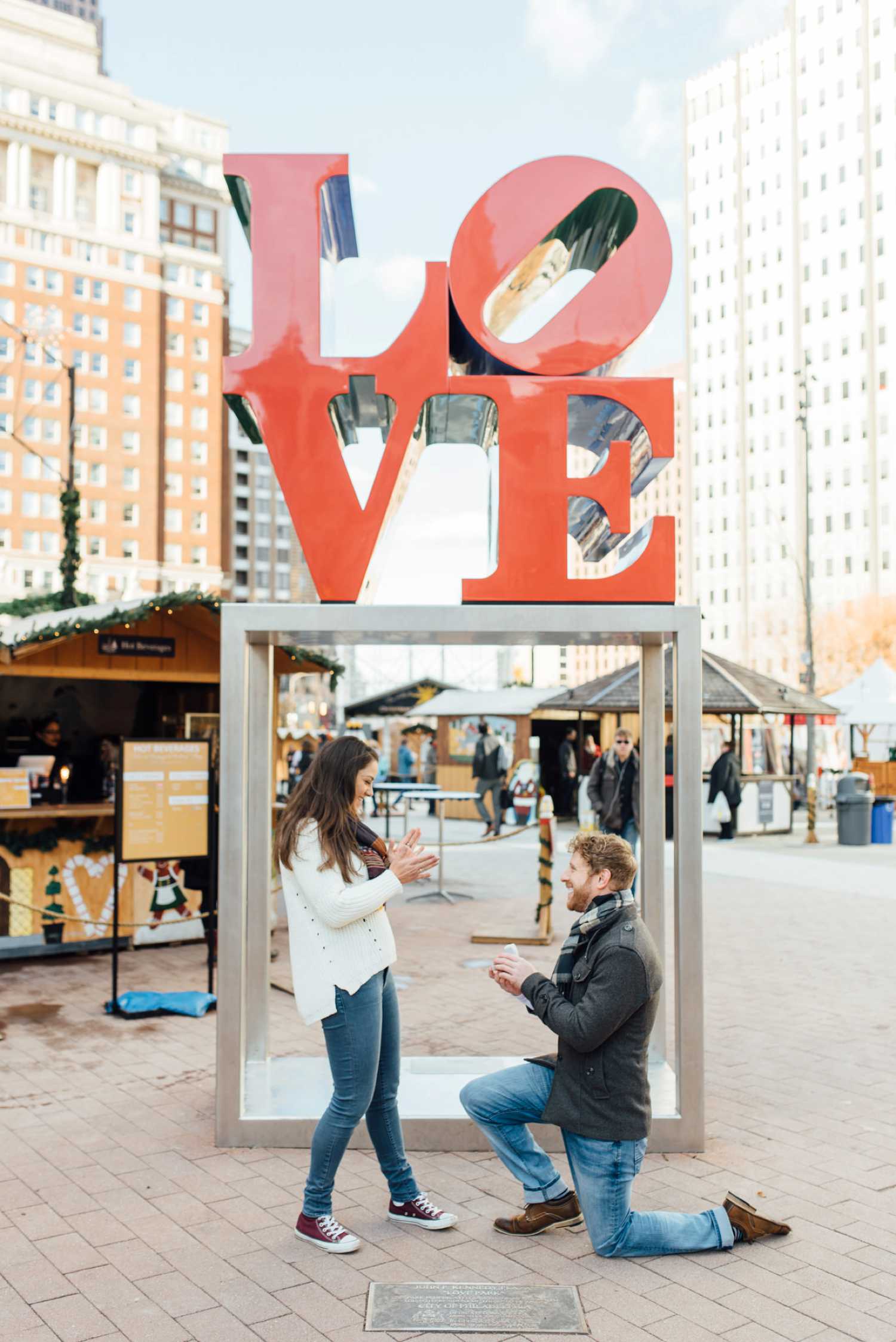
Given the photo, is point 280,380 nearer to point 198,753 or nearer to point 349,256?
point 349,256

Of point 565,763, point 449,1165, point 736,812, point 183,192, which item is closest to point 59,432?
point 183,192

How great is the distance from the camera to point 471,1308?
3.56 meters

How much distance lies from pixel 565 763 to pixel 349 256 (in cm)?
2061

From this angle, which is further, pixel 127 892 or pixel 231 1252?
pixel 127 892

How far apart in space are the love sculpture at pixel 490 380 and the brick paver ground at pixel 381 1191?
2498 millimetres

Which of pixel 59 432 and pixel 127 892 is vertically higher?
pixel 59 432

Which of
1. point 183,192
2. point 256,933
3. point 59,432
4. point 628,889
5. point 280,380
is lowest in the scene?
point 256,933

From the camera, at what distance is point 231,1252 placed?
3959mm

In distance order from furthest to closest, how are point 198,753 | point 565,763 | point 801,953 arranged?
1. point 565,763
2. point 801,953
3. point 198,753

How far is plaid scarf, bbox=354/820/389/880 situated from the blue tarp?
3882 millimetres

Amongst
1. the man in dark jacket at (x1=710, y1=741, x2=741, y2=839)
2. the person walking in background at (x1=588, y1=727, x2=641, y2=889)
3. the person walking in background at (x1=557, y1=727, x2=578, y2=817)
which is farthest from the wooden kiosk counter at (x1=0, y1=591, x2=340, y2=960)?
the person walking in background at (x1=557, y1=727, x2=578, y2=817)

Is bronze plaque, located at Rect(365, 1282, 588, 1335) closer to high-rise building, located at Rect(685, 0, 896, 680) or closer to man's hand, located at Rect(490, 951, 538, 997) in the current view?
man's hand, located at Rect(490, 951, 538, 997)

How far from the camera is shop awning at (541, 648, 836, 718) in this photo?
18484mm

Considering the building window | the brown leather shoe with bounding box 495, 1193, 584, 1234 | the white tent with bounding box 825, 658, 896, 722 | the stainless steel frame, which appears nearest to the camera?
the brown leather shoe with bounding box 495, 1193, 584, 1234
